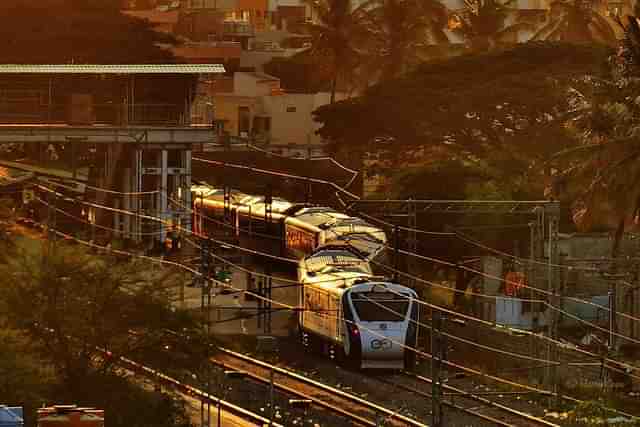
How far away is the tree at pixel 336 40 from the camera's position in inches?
4023

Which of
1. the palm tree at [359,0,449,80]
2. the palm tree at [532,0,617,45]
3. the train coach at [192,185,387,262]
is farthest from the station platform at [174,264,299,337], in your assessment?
the palm tree at [532,0,617,45]

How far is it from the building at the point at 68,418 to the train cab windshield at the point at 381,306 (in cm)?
2624

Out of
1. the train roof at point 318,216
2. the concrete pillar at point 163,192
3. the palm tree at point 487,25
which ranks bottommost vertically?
the train roof at point 318,216

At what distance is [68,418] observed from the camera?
1969 cm

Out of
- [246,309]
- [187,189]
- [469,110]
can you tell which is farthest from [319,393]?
[469,110]

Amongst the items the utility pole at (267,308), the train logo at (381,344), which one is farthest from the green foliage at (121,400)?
the utility pole at (267,308)

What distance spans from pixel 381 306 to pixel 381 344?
107 centimetres

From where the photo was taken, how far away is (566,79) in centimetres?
8162

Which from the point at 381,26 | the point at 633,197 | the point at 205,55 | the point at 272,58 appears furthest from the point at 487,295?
the point at 272,58

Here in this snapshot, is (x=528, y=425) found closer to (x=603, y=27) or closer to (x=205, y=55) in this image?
(x=603, y=27)

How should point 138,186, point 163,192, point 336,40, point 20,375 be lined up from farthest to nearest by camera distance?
point 336,40, point 163,192, point 138,186, point 20,375

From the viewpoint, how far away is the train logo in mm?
→ 46875

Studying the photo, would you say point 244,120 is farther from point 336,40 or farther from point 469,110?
point 469,110

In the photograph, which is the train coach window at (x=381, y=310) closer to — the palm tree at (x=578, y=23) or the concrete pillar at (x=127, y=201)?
the concrete pillar at (x=127, y=201)
